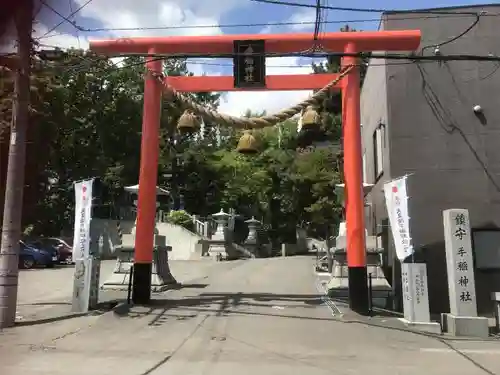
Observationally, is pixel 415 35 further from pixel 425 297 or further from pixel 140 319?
pixel 140 319

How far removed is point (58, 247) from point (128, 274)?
1490cm

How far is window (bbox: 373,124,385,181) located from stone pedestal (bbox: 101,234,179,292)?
7.15m

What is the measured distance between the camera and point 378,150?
16281mm

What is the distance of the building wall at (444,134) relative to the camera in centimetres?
1326

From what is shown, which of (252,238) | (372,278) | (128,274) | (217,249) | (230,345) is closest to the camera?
(230,345)

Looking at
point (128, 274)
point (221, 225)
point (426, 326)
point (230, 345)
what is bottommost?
point (230, 345)

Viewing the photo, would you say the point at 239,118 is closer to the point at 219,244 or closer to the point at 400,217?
the point at 400,217

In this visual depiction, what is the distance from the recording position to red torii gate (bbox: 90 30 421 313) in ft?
38.4

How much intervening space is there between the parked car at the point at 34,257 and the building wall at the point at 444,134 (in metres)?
19.8

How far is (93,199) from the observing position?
12.4 metres

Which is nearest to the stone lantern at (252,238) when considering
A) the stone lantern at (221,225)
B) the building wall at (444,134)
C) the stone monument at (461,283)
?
the stone lantern at (221,225)

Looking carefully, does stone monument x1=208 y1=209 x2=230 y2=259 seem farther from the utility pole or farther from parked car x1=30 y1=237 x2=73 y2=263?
the utility pole

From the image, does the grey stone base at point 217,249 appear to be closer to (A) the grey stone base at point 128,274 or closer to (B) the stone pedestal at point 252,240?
(B) the stone pedestal at point 252,240

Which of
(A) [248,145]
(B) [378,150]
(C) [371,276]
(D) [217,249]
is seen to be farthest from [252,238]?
(A) [248,145]
